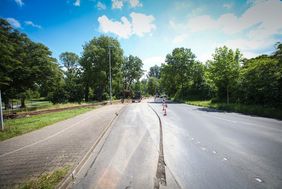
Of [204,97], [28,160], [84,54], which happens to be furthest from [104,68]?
[28,160]

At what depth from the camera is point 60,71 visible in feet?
99.5

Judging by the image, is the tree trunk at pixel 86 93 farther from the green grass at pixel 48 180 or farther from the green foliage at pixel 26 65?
the green grass at pixel 48 180

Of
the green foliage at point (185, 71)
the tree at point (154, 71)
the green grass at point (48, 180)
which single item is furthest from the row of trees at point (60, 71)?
the tree at point (154, 71)

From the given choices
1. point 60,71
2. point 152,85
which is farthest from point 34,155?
point 152,85

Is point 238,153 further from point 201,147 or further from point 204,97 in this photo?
point 204,97

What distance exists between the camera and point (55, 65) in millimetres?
27922

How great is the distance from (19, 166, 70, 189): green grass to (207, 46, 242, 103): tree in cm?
2276

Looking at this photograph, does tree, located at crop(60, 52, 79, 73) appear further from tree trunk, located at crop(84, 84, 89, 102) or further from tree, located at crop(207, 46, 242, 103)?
tree, located at crop(207, 46, 242, 103)

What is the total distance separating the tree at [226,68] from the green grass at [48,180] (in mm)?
22765

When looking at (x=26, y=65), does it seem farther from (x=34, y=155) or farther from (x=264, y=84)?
(x=264, y=84)

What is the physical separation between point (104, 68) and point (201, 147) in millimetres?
42544

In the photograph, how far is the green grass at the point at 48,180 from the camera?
158 inches

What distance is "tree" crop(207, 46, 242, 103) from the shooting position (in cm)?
2216

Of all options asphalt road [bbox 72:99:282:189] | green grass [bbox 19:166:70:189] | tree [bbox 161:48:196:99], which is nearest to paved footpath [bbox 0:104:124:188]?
green grass [bbox 19:166:70:189]
